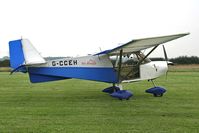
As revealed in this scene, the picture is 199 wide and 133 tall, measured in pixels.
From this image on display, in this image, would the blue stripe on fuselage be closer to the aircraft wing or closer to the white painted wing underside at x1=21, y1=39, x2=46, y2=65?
the white painted wing underside at x1=21, y1=39, x2=46, y2=65

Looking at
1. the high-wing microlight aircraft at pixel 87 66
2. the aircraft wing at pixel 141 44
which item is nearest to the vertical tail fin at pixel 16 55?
the high-wing microlight aircraft at pixel 87 66

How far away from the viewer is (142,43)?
38.1 ft

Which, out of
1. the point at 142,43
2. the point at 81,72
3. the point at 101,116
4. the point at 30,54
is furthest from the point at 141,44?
the point at 30,54

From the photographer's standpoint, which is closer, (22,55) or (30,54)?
(22,55)

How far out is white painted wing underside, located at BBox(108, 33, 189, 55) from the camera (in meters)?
11.2

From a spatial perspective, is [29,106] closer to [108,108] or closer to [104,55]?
[108,108]

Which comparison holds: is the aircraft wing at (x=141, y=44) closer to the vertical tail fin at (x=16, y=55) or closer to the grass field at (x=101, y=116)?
the grass field at (x=101, y=116)

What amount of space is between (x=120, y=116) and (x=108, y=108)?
56.3 inches

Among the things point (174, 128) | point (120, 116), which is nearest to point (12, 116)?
point (120, 116)

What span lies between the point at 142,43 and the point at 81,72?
2.63 metres

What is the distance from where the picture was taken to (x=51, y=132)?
6.91m

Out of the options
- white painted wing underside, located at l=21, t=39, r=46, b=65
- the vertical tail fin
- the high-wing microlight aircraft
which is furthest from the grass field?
white painted wing underside, located at l=21, t=39, r=46, b=65

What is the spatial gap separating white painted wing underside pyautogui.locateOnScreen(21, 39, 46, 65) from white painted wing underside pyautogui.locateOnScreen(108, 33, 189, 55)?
2.66 meters

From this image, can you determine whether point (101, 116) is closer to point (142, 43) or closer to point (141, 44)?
point (142, 43)
